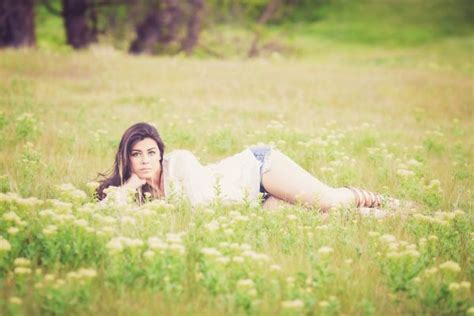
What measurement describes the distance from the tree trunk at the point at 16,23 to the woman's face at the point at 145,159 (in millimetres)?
13154

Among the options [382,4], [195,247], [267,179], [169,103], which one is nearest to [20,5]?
[169,103]

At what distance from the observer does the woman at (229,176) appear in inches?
202

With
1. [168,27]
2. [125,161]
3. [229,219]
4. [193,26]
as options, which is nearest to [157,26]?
[168,27]

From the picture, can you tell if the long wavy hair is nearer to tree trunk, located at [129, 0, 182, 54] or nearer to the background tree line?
the background tree line

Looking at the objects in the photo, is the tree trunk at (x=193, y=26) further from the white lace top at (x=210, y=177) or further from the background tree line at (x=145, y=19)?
the white lace top at (x=210, y=177)

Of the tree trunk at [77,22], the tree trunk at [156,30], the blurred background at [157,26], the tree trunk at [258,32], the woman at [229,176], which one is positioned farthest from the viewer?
the tree trunk at [258,32]

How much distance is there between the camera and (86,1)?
773 inches

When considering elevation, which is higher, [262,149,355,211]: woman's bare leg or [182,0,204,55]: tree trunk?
[182,0,204,55]: tree trunk

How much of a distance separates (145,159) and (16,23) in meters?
13.5

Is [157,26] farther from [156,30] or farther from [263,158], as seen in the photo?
[263,158]

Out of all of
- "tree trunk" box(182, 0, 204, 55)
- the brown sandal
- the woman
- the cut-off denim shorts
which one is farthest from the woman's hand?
"tree trunk" box(182, 0, 204, 55)

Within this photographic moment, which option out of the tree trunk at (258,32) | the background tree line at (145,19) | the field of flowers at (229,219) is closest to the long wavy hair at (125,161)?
the field of flowers at (229,219)

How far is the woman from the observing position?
5141mm

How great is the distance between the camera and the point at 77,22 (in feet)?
65.3
